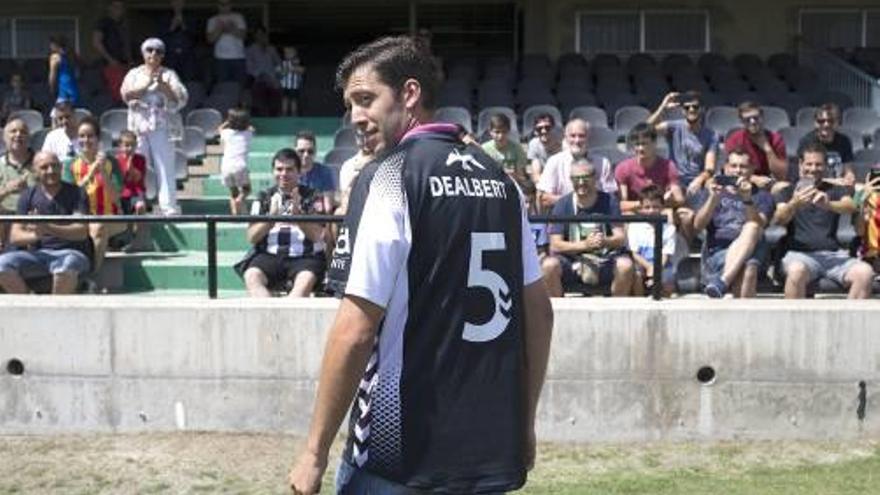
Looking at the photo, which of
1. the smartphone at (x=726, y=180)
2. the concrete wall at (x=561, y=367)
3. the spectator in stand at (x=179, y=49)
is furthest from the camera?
the spectator in stand at (x=179, y=49)

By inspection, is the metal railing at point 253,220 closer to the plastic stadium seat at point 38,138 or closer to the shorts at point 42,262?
the shorts at point 42,262

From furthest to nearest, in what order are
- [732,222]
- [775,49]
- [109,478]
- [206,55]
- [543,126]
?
1. [775,49]
2. [206,55]
3. [543,126]
4. [732,222]
5. [109,478]

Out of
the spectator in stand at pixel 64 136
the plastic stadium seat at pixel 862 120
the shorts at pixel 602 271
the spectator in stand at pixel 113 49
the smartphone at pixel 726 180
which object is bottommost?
the shorts at pixel 602 271

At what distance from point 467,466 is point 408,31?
17146 mm

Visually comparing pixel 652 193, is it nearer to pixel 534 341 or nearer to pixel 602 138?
pixel 602 138

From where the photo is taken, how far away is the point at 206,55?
16.8 meters

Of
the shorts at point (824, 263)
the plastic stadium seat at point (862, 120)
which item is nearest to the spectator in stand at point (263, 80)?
the plastic stadium seat at point (862, 120)

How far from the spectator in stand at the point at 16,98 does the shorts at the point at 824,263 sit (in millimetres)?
10135

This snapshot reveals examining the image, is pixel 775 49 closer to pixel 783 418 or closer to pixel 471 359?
pixel 783 418

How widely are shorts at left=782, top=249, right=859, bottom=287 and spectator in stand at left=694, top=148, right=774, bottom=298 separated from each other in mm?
198

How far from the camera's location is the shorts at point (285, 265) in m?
8.21

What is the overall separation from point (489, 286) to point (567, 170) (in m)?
6.42

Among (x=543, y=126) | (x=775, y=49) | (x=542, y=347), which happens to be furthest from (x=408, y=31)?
(x=542, y=347)

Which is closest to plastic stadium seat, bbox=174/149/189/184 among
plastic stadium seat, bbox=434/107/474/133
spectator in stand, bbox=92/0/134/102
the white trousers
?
the white trousers
